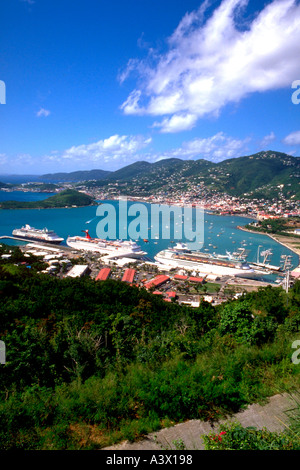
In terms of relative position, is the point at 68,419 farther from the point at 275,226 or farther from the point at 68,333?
the point at 275,226

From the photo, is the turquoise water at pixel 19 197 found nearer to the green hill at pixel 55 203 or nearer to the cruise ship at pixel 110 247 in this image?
the green hill at pixel 55 203

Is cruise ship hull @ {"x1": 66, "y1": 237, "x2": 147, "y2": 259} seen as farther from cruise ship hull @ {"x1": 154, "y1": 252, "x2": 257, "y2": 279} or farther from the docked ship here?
cruise ship hull @ {"x1": 154, "y1": 252, "x2": 257, "y2": 279}

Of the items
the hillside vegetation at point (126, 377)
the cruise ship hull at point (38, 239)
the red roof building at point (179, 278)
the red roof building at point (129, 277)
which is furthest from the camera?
the cruise ship hull at point (38, 239)

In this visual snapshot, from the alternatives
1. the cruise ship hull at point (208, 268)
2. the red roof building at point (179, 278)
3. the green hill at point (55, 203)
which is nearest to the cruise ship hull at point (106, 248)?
the cruise ship hull at point (208, 268)

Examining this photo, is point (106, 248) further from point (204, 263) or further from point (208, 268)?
point (208, 268)

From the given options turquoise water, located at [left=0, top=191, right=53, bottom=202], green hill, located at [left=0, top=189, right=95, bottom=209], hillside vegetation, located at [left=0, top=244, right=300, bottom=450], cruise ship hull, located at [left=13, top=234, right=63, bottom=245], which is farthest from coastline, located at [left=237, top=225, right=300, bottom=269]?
turquoise water, located at [left=0, top=191, right=53, bottom=202]

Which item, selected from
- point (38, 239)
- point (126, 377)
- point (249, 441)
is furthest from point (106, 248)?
point (249, 441)
